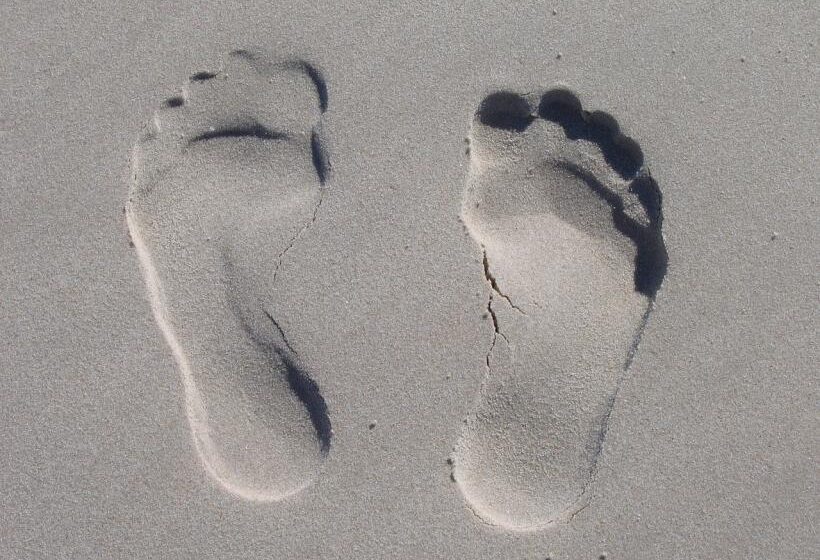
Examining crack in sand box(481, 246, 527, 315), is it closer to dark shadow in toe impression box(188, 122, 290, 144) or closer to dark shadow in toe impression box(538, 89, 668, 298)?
dark shadow in toe impression box(538, 89, 668, 298)

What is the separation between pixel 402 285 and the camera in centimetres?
280

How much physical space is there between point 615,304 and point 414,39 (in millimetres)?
1602

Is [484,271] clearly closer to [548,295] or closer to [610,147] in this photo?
[548,295]

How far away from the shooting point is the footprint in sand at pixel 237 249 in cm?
273

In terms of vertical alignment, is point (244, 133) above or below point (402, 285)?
above

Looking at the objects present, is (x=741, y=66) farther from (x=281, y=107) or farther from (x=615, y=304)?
(x=281, y=107)

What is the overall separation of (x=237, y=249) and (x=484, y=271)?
3.89ft

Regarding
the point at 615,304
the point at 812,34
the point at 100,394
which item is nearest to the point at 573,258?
the point at 615,304

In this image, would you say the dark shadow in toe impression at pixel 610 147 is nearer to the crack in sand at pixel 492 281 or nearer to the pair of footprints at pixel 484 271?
the pair of footprints at pixel 484 271

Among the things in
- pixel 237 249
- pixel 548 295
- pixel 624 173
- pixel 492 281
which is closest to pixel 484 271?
pixel 492 281

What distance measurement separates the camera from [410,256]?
2.80m

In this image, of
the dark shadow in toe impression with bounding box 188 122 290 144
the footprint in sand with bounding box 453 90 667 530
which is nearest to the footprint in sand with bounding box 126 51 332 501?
the dark shadow in toe impression with bounding box 188 122 290 144

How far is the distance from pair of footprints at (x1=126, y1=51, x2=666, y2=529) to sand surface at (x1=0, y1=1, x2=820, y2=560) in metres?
0.01

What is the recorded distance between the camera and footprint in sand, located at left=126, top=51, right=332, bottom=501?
273cm
